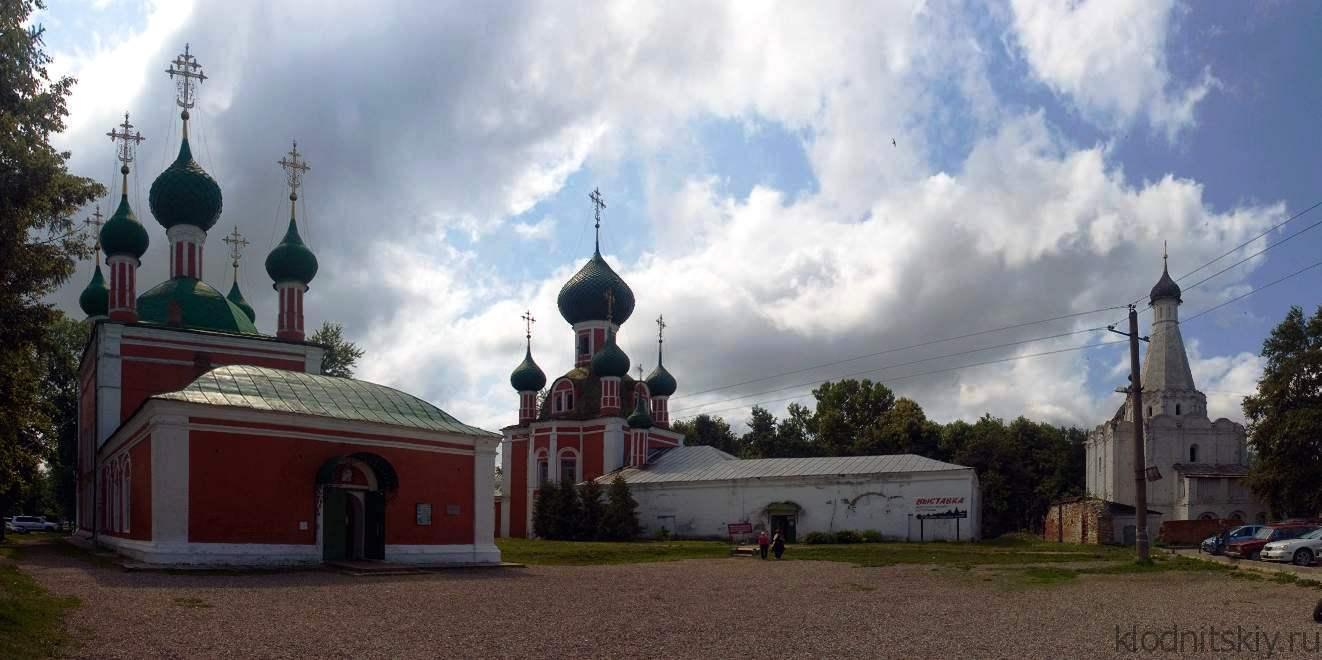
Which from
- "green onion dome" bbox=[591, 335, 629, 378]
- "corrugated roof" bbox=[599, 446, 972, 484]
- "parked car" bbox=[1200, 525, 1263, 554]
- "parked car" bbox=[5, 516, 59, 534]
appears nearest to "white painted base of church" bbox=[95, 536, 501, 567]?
"corrugated roof" bbox=[599, 446, 972, 484]

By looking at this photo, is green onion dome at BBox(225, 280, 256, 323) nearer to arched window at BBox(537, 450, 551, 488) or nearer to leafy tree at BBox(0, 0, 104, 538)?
arched window at BBox(537, 450, 551, 488)

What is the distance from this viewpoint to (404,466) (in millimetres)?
22594

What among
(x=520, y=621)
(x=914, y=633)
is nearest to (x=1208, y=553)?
(x=914, y=633)

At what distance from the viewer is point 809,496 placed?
128ft

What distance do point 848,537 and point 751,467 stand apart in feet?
22.5

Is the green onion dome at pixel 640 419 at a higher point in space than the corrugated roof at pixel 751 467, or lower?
higher

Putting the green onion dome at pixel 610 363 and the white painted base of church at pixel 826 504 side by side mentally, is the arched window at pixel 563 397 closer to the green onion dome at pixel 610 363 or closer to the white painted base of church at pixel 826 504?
the green onion dome at pixel 610 363

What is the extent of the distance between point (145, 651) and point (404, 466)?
1320cm

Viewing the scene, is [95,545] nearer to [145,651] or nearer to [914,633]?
[145,651]

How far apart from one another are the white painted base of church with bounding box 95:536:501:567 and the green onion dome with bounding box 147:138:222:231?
38.5ft

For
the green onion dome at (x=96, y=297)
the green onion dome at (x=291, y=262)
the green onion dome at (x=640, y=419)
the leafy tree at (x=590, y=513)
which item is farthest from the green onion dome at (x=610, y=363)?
the green onion dome at (x=96, y=297)

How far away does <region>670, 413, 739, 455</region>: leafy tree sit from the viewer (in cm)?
7231

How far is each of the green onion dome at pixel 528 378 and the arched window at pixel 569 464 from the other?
4570 millimetres

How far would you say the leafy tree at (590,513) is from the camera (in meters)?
41.8
